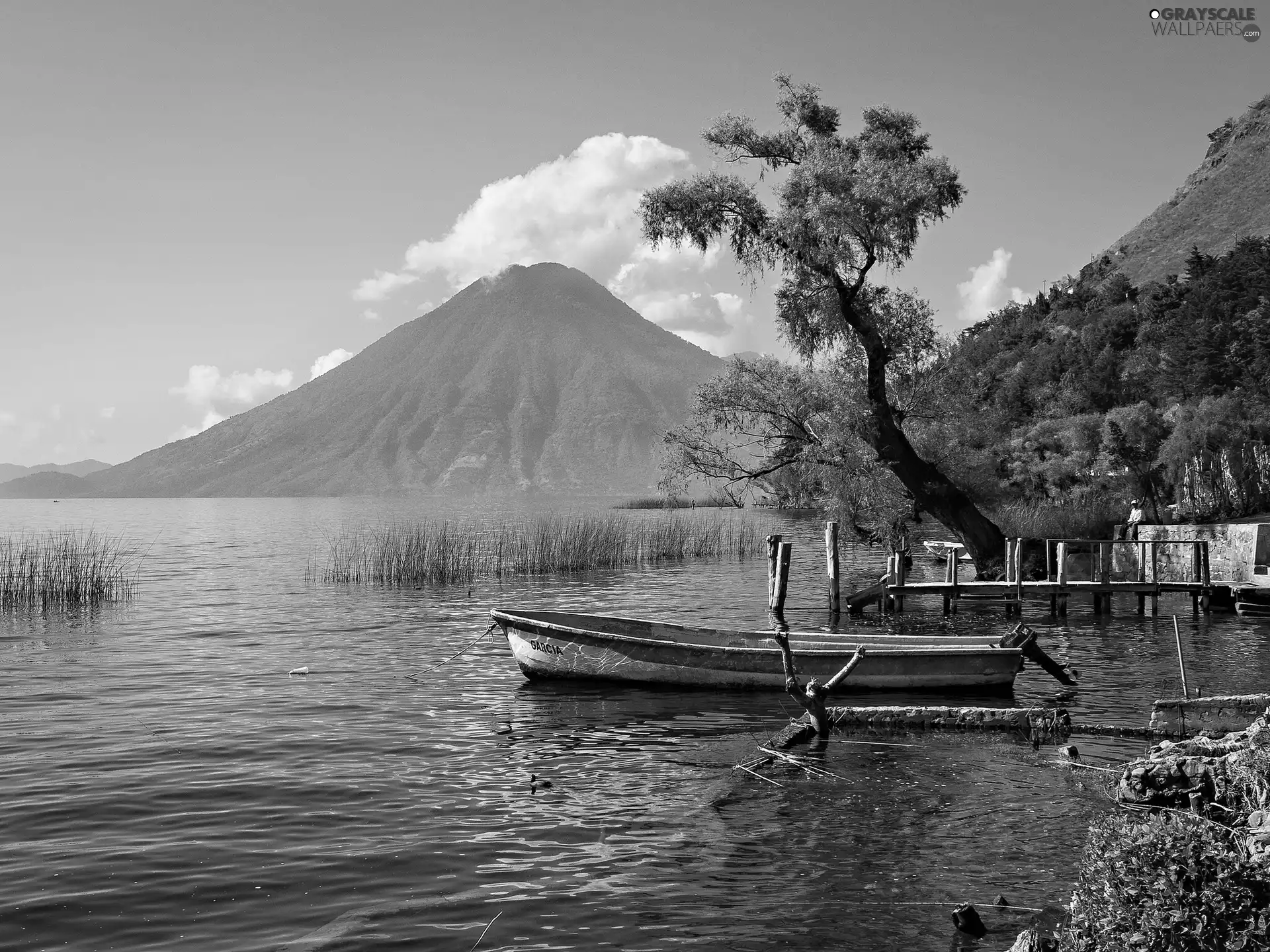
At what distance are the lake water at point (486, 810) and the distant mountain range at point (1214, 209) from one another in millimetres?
74551

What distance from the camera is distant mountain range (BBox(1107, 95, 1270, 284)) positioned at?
279 ft

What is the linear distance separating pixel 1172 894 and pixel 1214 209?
103 m

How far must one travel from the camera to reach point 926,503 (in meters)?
32.2

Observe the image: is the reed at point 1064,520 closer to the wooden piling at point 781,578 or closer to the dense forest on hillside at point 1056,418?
the dense forest on hillside at point 1056,418

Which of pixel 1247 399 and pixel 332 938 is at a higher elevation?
pixel 1247 399

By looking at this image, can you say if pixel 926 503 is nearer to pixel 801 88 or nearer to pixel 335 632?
pixel 801 88

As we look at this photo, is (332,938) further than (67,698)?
No

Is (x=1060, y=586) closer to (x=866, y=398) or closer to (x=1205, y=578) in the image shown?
(x=1205, y=578)

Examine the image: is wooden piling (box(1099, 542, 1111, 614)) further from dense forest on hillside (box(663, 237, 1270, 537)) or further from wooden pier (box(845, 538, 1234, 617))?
dense forest on hillside (box(663, 237, 1270, 537))

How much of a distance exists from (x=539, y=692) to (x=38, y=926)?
9943 mm

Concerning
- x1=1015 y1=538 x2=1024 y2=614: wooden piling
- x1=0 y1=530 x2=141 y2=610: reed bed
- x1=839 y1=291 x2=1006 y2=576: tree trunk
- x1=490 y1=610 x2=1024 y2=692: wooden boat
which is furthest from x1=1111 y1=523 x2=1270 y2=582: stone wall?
x1=0 y1=530 x2=141 y2=610: reed bed

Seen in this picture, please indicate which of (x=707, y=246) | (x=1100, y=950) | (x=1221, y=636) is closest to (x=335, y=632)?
(x=707, y=246)

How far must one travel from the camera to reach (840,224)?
95.1ft

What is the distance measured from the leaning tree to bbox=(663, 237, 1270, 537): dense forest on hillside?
0.90 meters
